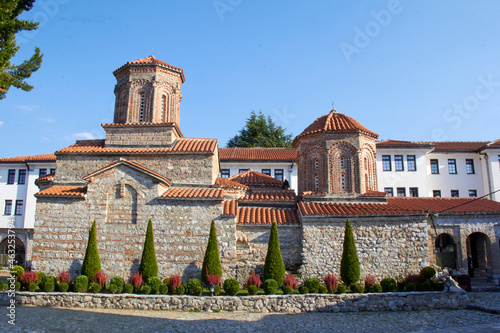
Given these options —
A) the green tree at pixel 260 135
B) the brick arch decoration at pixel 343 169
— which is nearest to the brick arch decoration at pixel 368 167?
the brick arch decoration at pixel 343 169

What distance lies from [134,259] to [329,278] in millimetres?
6533

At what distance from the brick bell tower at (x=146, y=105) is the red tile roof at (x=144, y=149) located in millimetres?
314

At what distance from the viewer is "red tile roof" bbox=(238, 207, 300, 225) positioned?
13.5m

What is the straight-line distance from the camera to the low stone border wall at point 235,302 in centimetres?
1083

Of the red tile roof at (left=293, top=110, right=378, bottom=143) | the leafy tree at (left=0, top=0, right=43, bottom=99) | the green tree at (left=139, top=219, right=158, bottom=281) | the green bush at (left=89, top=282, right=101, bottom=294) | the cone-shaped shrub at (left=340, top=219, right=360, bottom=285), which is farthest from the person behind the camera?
the red tile roof at (left=293, top=110, right=378, bottom=143)

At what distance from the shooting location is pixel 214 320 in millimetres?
9828

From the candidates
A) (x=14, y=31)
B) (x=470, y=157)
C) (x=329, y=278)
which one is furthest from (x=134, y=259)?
(x=470, y=157)

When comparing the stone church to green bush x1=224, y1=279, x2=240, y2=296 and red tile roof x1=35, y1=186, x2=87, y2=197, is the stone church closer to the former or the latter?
red tile roof x1=35, y1=186, x2=87, y2=197

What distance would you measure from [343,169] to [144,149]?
8.18m

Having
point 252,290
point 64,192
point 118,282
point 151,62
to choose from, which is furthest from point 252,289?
point 151,62

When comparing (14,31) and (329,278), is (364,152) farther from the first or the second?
(14,31)

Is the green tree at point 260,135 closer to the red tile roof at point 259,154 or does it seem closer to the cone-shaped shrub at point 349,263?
the red tile roof at point 259,154

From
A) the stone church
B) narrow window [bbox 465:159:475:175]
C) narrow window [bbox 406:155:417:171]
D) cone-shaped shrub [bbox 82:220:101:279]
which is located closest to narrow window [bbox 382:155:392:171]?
narrow window [bbox 406:155:417:171]

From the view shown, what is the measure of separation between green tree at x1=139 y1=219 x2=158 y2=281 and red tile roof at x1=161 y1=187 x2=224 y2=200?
1446mm
